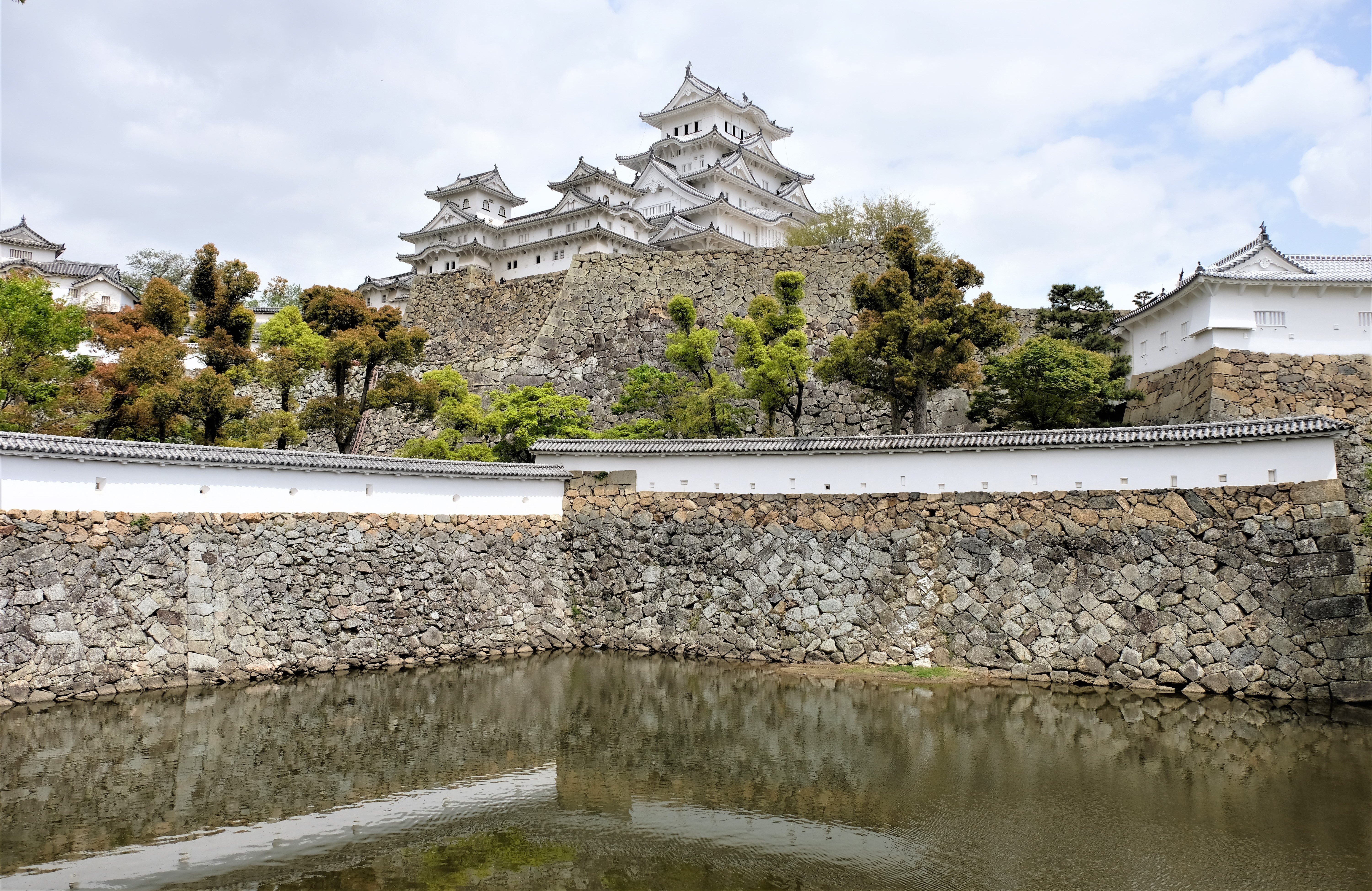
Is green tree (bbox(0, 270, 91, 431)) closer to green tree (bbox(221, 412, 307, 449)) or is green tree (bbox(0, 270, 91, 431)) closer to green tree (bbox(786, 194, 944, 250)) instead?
green tree (bbox(221, 412, 307, 449))

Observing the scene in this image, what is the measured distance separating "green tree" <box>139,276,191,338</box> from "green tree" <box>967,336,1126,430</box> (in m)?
15.9

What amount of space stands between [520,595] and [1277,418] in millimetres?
11029

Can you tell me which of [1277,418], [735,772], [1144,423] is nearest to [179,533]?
[735,772]

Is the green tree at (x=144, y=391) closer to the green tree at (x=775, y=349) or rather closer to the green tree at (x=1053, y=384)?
the green tree at (x=775, y=349)

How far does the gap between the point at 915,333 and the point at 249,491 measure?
36.9ft

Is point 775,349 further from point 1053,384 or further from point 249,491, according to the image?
point 249,491

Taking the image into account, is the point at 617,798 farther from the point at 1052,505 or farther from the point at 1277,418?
the point at 1277,418

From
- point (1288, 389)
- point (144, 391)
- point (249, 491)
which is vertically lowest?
point (249, 491)

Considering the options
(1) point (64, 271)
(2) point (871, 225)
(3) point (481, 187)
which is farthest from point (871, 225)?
(1) point (64, 271)

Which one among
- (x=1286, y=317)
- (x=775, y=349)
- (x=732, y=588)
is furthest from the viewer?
(x=775, y=349)

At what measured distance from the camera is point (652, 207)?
28375 mm

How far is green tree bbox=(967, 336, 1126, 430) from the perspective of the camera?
16.6m

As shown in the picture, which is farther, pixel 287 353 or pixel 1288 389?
pixel 287 353

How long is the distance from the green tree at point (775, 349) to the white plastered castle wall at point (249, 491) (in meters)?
4.59
